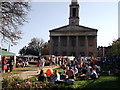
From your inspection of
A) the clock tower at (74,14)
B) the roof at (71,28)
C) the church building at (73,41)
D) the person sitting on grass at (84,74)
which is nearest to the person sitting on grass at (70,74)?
the person sitting on grass at (84,74)

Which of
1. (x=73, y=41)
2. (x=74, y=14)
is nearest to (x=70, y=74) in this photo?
(x=73, y=41)

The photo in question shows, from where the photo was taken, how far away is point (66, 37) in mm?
73812

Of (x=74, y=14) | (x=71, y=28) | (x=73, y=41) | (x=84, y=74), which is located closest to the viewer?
(x=84, y=74)

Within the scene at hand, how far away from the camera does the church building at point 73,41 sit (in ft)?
233

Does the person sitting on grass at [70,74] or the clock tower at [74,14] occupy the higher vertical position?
the clock tower at [74,14]

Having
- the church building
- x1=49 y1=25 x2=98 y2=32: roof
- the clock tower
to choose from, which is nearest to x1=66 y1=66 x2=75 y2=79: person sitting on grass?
the church building

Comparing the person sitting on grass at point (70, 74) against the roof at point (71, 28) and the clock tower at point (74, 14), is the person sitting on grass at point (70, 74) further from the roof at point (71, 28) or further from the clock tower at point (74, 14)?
the clock tower at point (74, 14)

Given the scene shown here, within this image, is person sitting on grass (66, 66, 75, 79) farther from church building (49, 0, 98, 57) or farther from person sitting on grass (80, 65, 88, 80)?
church building (49, 0, 98, 57)

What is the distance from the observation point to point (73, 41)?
245ft

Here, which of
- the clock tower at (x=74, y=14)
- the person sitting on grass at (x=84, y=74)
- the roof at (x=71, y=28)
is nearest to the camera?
the person sitting on grass at (x=84, y=74)

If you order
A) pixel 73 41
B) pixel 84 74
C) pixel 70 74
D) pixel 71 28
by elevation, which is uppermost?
pixel 71 28

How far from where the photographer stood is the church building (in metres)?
71.1

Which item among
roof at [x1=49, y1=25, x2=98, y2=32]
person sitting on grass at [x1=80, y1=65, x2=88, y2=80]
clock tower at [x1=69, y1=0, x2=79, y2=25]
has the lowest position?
person sitting on grass at [x1=80, y1=65, x2=88, y2=80]

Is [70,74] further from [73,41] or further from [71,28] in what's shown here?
[73,41]
